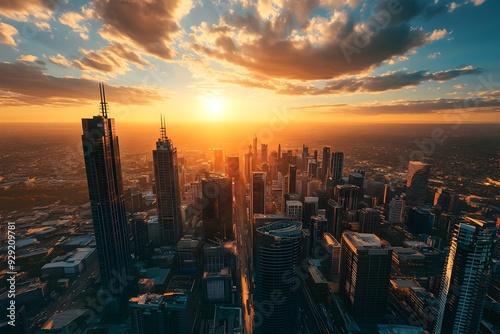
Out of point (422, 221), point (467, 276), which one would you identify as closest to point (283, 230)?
point (467, 276)

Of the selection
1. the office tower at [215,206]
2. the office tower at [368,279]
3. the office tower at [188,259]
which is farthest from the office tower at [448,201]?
the office tower at [188,259]

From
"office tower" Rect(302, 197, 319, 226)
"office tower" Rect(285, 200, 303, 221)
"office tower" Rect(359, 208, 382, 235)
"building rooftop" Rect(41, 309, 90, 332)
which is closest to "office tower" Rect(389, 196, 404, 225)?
"office tower" Rect(359, 208, 382, 235)

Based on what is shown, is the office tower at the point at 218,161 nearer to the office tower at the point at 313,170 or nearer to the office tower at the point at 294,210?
the office tower at the point at 313,170

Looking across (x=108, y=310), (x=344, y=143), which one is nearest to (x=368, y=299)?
(x=108, y=310)

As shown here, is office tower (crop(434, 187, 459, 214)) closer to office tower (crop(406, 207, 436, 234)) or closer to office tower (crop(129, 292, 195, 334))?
office tower (crop(406, 207, 436, 234))

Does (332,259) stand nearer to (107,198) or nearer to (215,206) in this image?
(215,206)

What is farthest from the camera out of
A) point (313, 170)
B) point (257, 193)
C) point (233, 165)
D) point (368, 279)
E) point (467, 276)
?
point (313, 170)
